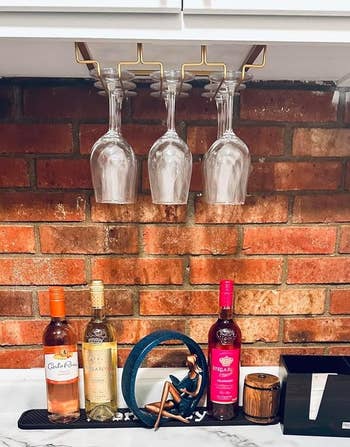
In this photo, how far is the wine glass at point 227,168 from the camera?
818 millimetres

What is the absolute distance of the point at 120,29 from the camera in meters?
0.70

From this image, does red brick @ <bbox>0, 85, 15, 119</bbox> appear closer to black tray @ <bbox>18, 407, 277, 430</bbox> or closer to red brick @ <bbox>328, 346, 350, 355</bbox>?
black tray @ <bbox>18, 407, 277, 430</bbox>

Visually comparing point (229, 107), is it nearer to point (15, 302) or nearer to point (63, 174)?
point (63, 174)

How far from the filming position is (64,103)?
1.10 m

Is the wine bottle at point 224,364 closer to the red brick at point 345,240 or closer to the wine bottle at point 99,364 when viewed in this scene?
the wine bottle at point 99,364

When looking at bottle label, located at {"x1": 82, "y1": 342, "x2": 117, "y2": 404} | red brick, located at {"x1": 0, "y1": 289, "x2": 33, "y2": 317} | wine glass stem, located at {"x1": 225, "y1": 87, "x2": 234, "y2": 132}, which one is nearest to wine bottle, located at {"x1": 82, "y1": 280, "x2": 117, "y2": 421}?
bottle label, located at {"x1": 82, "y1": 342, "x2": 117, "y2": 404}

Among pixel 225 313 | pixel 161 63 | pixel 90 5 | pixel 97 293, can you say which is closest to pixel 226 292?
pixel 225 313

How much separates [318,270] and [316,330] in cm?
16

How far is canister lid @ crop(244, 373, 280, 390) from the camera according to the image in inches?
40.5

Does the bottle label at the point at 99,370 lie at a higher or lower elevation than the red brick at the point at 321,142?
lower

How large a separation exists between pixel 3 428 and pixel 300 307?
75 cm

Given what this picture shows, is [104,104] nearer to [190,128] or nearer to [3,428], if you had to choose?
[190,128]

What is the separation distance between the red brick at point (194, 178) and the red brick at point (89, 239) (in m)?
0.11

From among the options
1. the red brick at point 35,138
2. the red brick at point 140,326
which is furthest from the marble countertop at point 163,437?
the red brick at point 35,138
